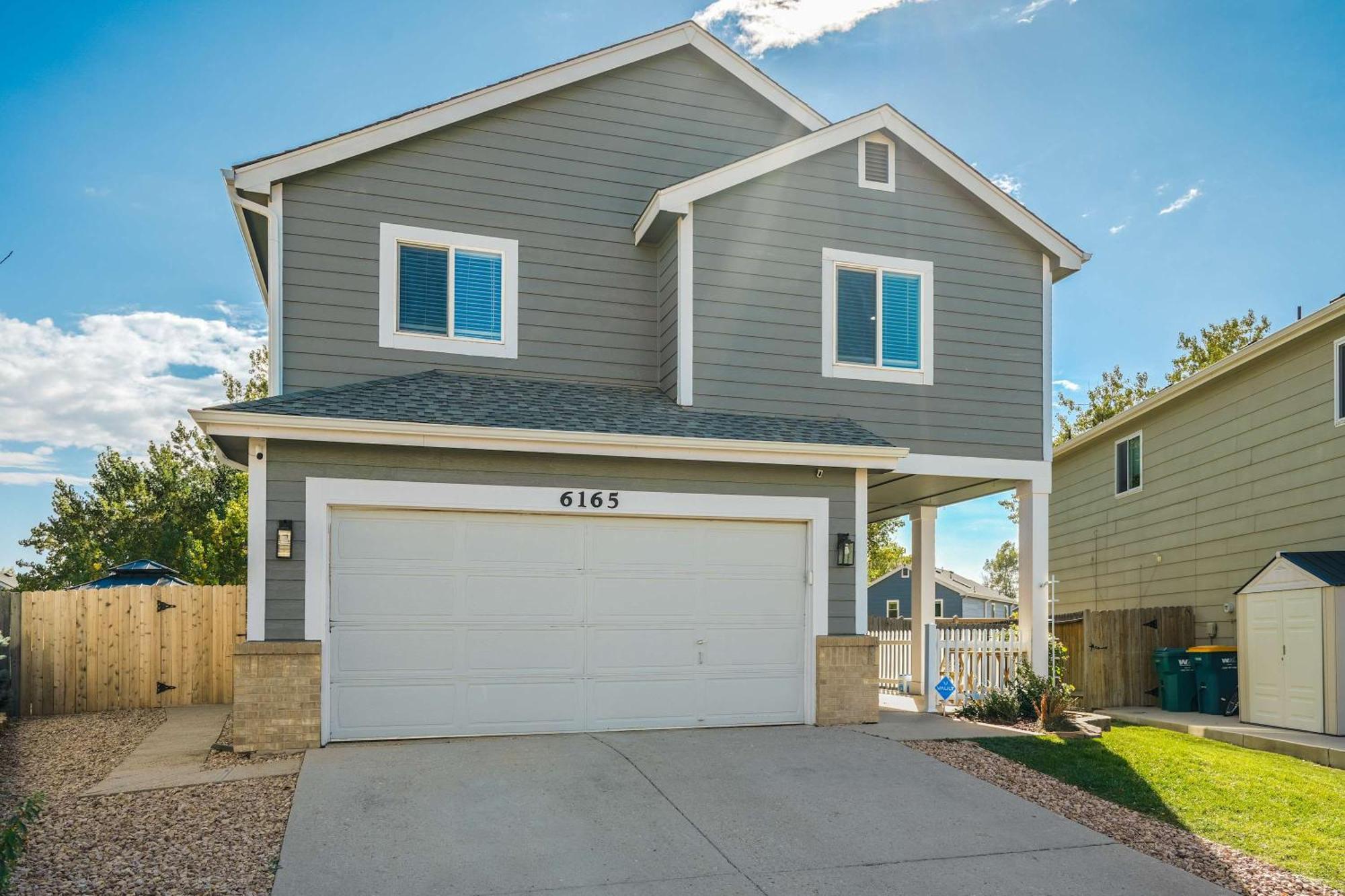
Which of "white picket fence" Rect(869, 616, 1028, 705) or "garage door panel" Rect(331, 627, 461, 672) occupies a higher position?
"garage door panel" Rect(331, 627, 461, 672)

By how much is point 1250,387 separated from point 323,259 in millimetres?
12907

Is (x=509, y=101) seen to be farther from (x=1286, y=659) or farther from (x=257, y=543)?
(x=1286, y=659)

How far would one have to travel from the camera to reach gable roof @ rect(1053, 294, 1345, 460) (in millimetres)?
12562

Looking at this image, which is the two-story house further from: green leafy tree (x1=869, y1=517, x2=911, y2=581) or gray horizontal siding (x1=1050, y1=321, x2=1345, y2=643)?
green leafy tree (x1=869, y1=517, x2=911, y2=581)

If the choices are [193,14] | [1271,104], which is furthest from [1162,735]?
[193,14]

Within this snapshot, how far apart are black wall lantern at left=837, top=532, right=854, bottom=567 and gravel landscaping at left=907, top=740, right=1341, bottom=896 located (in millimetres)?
1937

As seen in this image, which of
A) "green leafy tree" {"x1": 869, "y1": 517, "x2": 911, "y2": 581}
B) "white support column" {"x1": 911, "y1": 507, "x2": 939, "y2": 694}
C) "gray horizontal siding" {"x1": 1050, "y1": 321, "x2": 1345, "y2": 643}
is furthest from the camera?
"green leafy tree" {"x1": 869, "y1": 517, "x2": 911, "y2": 581}

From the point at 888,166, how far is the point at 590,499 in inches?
227

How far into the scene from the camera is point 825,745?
9.39m

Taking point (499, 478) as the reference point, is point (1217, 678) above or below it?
below

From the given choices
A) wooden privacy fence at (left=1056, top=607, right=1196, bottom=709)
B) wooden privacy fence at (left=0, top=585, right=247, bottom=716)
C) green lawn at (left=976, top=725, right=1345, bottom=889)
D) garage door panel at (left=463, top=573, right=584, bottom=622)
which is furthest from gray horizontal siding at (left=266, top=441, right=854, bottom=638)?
wooden privacy fence at (left=1056, top=607, right=1196, bottom=709)

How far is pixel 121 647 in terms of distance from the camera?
13.4 meters

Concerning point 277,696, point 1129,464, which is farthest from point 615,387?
point 1129,464

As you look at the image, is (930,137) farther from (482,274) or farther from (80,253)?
(80,253)
